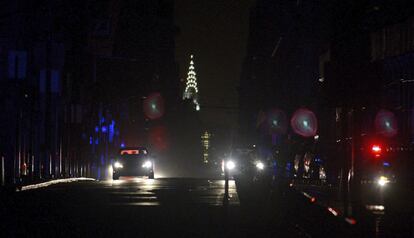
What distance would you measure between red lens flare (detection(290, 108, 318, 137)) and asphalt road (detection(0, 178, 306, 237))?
4569 centimetres

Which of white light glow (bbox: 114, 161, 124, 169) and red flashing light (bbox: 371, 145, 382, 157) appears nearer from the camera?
red flashing light (bbox: 371, 145, 382, 157)

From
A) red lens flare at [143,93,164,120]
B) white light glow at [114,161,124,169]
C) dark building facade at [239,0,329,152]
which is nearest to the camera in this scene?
red lens flare at [143,93,164,120]

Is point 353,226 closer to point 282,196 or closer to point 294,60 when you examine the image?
point 282,196

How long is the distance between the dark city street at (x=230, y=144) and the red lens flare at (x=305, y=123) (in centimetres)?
12

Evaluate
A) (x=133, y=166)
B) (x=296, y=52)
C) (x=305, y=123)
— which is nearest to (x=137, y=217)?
(x=133, y=166)

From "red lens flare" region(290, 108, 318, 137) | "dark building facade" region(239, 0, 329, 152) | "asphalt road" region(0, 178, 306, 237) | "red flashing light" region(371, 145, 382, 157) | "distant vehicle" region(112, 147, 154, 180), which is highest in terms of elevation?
"dark building facade" region(239, 0, 329, 152)

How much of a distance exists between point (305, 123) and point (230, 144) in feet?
40.0

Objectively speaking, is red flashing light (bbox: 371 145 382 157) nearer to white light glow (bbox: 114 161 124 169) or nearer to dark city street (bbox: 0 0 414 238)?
dark city street (bbox: 0 0 414 238)

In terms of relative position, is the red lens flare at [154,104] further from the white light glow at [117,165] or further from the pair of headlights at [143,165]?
the white light glow at [117,165]

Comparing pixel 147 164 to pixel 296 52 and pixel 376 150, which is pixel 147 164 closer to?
pixel 376 150

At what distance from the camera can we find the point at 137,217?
18.1 metres

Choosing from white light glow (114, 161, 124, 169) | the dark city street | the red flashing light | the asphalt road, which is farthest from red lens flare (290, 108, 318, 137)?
the asphalt road

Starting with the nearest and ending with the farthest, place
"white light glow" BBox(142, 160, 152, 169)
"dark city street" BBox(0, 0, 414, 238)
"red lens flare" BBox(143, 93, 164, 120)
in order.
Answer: "dark city street" BBox(0, 0, 414, 238), "red lens flare" BBox(143, 93, 164, 120), "white light glow" BBox(142, 160, 152, 169)

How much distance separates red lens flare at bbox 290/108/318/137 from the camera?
71.4 metres
